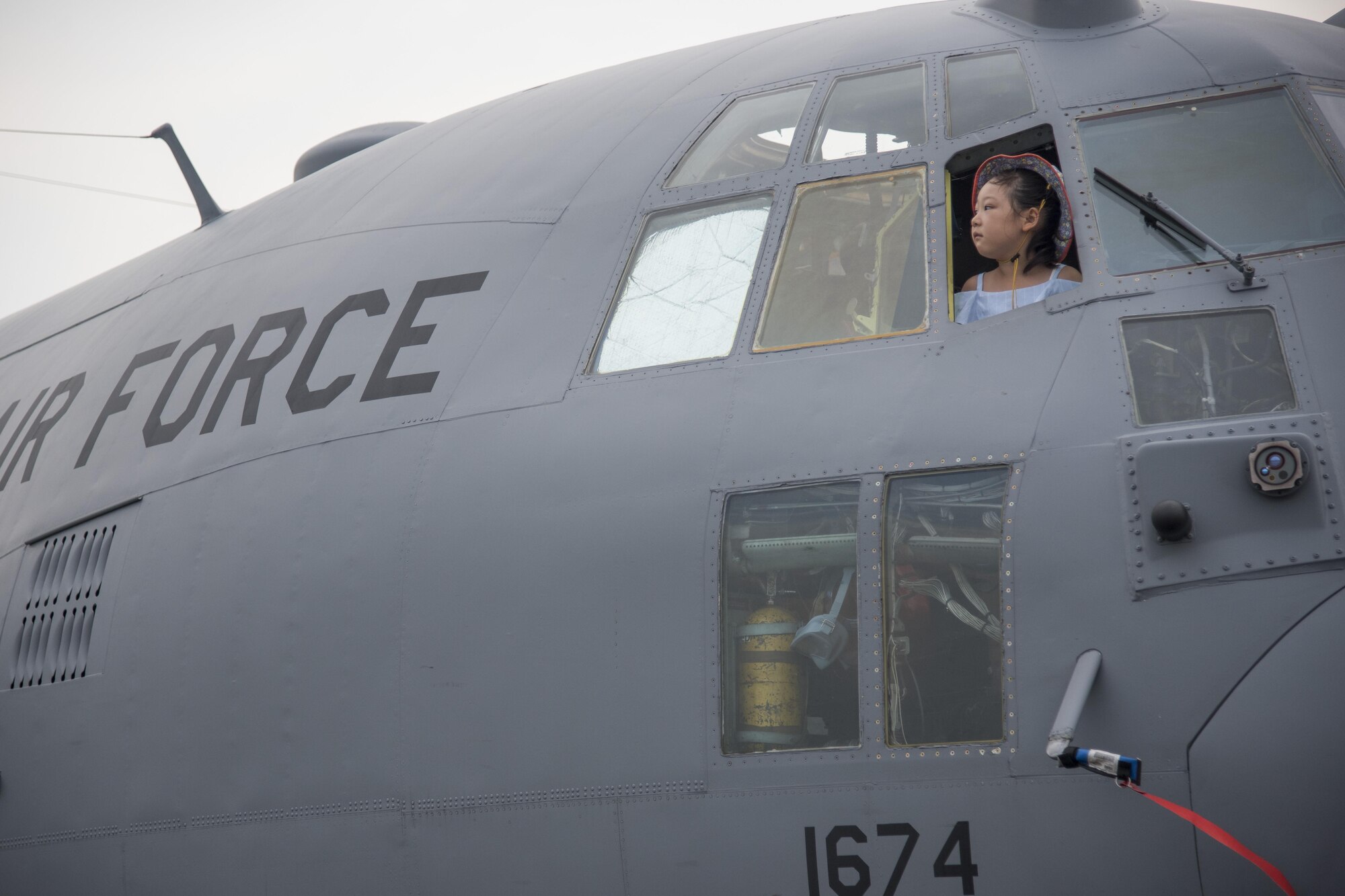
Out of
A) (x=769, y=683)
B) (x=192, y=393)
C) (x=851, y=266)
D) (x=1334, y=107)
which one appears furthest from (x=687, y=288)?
(x=192, y=393)

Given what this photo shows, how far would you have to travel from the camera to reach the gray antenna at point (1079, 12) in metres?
6.64

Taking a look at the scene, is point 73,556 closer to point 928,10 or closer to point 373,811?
point 373,811

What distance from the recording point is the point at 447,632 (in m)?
6.24

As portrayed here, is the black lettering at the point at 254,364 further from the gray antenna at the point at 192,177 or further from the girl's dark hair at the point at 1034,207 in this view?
the girl's dark hair at the point at 1034,207

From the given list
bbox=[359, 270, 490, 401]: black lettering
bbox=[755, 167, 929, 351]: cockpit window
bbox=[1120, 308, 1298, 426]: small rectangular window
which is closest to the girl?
bbox=[755, 167, 929, 351]: cockpit window

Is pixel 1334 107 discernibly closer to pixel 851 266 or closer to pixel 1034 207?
pixel 1034 207

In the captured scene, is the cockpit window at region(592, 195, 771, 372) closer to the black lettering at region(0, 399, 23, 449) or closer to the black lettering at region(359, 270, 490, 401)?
the black lettering at region(359, 270, 490, 401)

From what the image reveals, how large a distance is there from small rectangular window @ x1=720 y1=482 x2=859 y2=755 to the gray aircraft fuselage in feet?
0.19

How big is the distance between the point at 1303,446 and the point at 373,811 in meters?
4.64

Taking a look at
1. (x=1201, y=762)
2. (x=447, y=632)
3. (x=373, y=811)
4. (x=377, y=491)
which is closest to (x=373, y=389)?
(x=377, y=491)

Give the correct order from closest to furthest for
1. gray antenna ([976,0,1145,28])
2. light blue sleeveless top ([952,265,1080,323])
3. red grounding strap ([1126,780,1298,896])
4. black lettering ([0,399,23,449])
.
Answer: red grounding strap ([1126,780,1298,896]) → light blue sleeveless top ([952,265,1080,323]) → gray antenna ([976,0,1145,28]) → black lettering ([0,399,23,449])

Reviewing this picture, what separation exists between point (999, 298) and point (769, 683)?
2126 mm

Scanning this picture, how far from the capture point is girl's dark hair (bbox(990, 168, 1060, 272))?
595 cm

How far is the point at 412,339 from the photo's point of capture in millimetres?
7250
